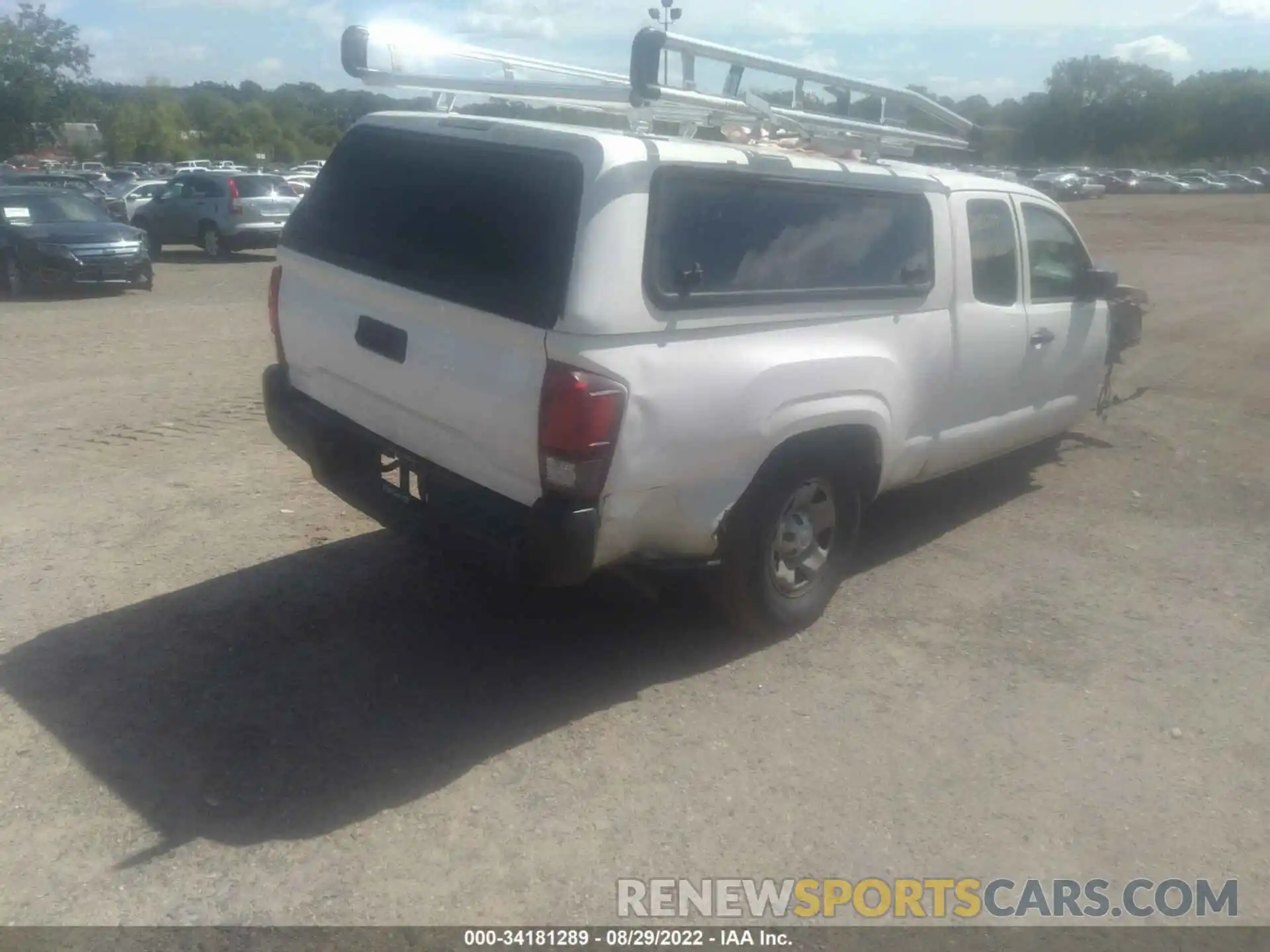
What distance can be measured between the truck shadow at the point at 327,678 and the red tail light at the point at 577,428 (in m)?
1.00

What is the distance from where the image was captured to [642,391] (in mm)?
3982

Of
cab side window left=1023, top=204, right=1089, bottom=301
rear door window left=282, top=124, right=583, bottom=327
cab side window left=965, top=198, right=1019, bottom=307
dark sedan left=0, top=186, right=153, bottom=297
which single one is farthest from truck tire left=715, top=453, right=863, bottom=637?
dark sedan left=0, top=186, right=153, bottom=297

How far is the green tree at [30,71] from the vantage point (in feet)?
134

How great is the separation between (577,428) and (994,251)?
307cm

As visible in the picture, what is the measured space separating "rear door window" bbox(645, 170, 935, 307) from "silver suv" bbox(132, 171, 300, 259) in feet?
58.5

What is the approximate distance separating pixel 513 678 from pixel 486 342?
139 cm

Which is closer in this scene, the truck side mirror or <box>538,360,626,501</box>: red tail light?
<box>538,360,626,501</box>: red tail light

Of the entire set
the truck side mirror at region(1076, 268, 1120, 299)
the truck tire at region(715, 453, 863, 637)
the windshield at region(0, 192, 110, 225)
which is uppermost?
the truck side mirror at region(1076, 268, 1120, 299)

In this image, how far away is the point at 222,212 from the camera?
69.6 ft

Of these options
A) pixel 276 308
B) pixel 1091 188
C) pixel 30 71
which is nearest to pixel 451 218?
pixel 276 308

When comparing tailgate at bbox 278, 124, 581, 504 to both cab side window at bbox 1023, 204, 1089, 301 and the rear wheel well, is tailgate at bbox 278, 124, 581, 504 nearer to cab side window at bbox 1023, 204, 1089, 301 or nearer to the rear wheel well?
the rear wheel well

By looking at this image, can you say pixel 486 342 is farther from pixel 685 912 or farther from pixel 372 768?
pixel 685 912

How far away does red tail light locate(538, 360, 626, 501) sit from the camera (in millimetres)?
3830

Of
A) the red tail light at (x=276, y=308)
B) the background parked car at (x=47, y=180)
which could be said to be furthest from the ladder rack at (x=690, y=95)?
the background parked car at (x=47, y=180)
